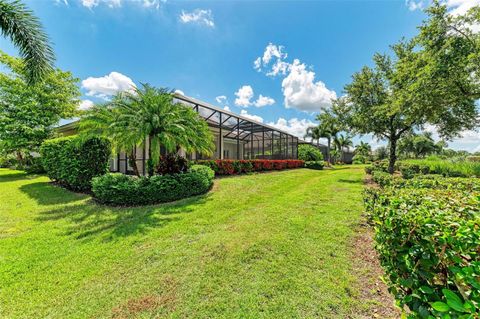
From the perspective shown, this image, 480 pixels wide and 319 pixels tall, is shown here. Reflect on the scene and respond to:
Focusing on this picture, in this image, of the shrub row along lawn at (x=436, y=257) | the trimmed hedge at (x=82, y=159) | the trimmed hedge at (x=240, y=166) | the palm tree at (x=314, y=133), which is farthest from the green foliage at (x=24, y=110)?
the palm tree at (x=314, y=133)

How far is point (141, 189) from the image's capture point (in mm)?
7199

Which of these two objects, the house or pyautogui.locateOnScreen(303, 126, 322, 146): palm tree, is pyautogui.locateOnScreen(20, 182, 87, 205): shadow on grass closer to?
the house

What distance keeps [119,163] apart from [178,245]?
1240cm

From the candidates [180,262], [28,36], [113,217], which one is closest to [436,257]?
[180,262]

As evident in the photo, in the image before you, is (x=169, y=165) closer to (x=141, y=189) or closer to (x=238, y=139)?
(x=141, y=189)

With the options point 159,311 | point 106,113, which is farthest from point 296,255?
point 106,113

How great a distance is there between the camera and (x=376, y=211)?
8.03ft

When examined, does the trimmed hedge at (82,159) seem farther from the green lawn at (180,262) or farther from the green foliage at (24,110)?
the green foliage at (24,110)

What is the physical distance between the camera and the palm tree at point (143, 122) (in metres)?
7.56

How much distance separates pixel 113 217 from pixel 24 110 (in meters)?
15.3

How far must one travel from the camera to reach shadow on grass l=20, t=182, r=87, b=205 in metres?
7.82

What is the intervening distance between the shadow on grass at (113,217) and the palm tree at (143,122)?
7.14 feet

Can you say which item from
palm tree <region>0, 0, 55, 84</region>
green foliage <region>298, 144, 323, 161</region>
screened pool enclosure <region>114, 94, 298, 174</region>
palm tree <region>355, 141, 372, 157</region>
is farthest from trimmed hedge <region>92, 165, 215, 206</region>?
palm tree <region>355, 141, 372, 157</region>

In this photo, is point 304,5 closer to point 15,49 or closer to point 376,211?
point 376,211
